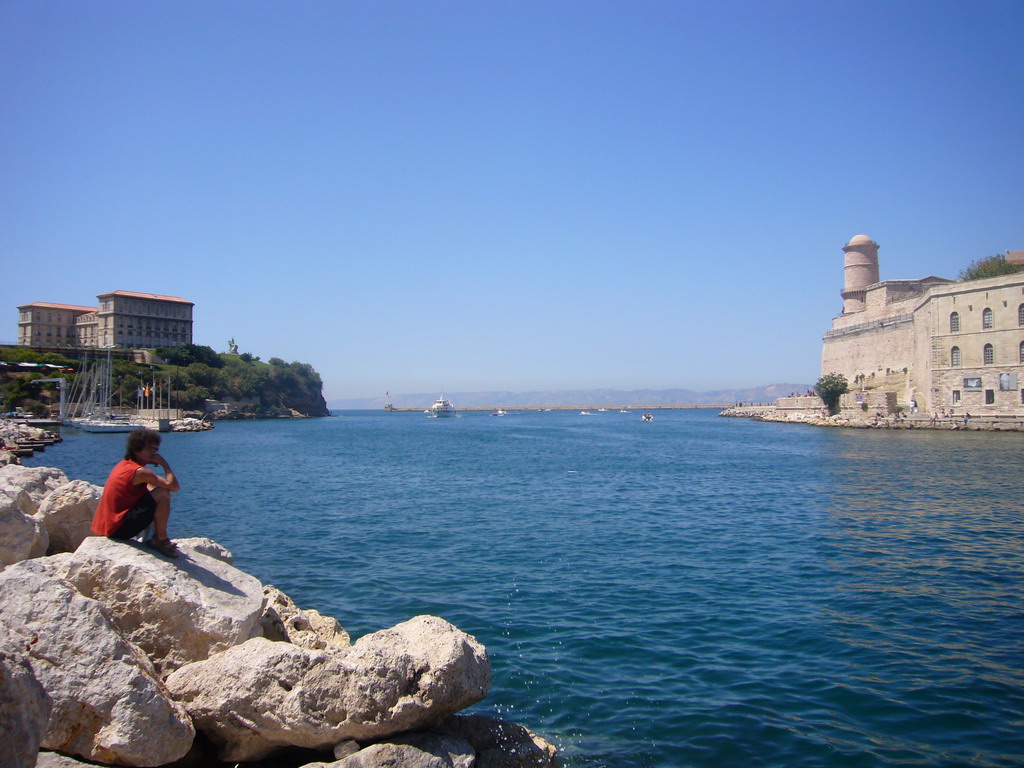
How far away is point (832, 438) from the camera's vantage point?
1813 inches

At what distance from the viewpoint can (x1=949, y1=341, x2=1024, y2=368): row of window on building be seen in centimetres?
4494

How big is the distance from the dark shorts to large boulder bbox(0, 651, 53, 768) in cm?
271

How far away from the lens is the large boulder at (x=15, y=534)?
20.3 feet

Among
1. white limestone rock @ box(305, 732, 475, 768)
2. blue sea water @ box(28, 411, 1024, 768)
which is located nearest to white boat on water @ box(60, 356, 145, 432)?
blue sea water @ box(28, 411, 1024, 768)

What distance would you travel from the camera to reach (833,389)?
63.1 m

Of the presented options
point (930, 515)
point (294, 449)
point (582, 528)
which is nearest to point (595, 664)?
point (582, 528)

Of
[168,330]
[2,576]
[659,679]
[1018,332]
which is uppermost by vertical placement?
[168,330]

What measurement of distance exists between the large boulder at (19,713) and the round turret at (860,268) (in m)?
75.2

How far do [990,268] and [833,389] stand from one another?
18.4 m

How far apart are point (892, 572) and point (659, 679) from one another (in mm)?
6263

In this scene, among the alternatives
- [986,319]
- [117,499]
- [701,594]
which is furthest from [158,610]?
[986,319]

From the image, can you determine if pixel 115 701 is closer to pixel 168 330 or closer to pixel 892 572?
pixel 892 572

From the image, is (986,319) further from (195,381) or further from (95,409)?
(195,381)

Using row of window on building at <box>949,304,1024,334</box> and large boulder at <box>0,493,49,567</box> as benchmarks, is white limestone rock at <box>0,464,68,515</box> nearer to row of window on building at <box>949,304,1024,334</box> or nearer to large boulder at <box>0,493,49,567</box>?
large boulder at <box>0,493,49,567</box>
